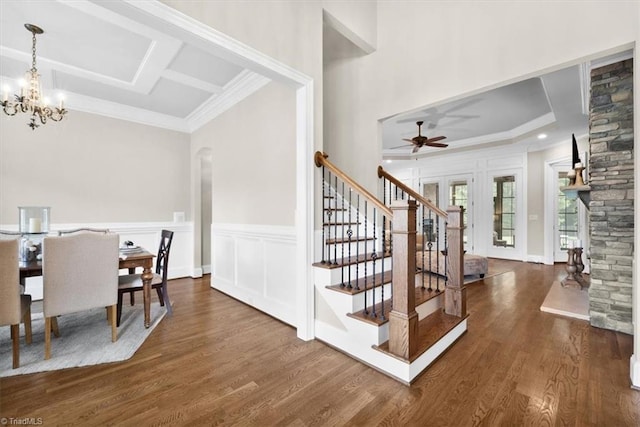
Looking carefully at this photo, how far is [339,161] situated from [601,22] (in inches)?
103

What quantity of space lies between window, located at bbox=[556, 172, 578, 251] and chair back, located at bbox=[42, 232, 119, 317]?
8.24 m

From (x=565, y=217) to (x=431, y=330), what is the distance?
20.0ft

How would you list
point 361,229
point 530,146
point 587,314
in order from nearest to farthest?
point 587,314
point 361,229
point 530,146

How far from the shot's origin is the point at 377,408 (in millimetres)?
1694

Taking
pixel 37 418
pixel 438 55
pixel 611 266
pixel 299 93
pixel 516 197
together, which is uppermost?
pixel 438 55

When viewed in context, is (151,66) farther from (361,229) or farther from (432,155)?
(432,155)

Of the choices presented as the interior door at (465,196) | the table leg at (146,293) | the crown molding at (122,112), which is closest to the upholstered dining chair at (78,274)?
the table leg at (146,293)

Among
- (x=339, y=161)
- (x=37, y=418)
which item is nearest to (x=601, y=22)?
(x=339, y=161)

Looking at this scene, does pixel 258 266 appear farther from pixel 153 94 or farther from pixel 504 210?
pixel 504 210

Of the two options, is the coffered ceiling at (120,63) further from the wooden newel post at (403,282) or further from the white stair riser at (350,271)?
the white stair riser at (350,271)

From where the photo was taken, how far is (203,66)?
3385mm

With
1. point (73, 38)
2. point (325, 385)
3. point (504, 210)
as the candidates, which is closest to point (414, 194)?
point (325, 385)

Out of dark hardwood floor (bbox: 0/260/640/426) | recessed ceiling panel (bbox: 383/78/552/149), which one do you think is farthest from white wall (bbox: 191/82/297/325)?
recessed ceiling panel (bbox: 383/78/552/149)

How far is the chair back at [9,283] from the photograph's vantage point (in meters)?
1.97
